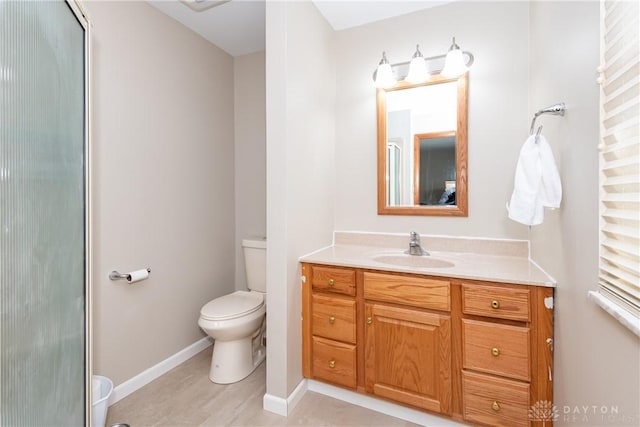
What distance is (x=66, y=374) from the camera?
41.4 inches

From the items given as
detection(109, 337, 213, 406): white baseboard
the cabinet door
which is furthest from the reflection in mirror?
detection(109, 337, 213, 406): white baseboard

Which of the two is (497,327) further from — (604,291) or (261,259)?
(261,259)

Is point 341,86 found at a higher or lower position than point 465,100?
higher

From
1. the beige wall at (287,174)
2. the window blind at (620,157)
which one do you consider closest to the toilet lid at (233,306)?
the beige wall at (287,174)

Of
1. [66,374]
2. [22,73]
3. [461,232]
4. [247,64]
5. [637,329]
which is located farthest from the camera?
[247,64]

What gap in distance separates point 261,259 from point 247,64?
168 cm

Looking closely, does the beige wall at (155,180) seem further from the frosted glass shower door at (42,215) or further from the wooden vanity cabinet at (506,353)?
the wooden vanity cabinet at (506,353)

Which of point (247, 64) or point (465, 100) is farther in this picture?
point (247, 64)

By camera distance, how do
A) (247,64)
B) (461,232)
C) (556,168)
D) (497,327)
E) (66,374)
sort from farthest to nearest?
(247,64)
(461,232)
(497,327)
(556,168)
(66,374)

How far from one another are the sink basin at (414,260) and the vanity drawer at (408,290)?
27 centimetres

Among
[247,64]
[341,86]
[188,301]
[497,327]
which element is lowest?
[188,301]

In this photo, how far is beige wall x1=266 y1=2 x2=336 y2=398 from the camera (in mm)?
1593

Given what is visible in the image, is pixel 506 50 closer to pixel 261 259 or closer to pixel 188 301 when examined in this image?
pixel 261 259

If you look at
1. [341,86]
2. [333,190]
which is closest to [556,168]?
[333,190]
